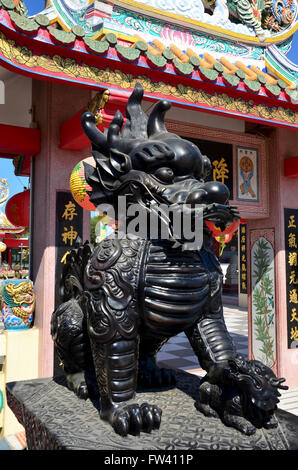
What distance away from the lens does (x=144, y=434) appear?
115 cm

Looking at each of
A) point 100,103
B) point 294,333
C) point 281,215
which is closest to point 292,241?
point 281,215

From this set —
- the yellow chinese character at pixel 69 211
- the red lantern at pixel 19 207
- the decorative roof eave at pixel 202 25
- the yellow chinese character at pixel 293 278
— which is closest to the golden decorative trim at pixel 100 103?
the yellow chinese character at pixel 69 211

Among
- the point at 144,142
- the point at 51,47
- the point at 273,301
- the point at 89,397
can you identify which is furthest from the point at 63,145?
the point at 273,301

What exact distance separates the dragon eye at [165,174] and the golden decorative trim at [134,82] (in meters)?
2.01

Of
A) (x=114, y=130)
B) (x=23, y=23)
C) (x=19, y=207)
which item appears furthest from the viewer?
(x=19, y=207)

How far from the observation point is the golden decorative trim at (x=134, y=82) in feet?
9.11

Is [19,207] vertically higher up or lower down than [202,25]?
lower down

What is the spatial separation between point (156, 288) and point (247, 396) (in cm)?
43

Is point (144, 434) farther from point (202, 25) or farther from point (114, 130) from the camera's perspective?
point (202, 25)

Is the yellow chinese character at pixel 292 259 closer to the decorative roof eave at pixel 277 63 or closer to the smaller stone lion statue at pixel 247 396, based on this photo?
the decorative roof eave at pixel 277 63

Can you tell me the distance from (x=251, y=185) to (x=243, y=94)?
1.48 meters

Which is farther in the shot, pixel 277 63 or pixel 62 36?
pixel 277 63

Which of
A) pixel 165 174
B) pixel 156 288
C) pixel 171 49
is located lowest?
pixel 156 288

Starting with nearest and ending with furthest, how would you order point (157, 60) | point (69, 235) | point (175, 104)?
point (157, 60) < point (175, 104) < point (69, 235)
